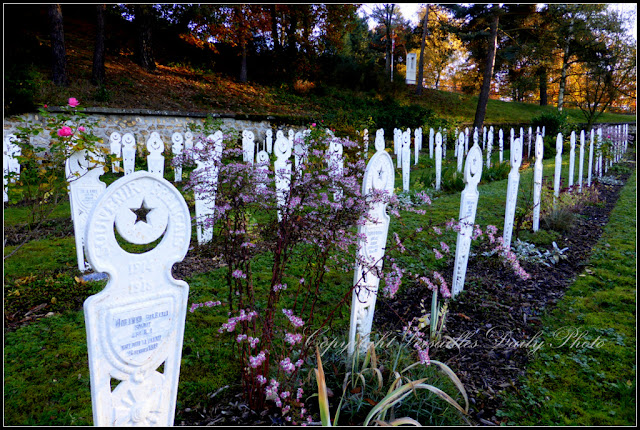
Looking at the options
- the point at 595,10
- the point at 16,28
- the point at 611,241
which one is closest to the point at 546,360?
the point at 611,241

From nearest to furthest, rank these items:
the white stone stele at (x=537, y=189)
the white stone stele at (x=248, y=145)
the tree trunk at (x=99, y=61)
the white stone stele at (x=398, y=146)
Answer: the white stone stele at (x=537, y=189) → the white stone stele at (x=248, y=145) → the white stone stele at (x=398, y=146) → the tree trunk at (x=99, y=61)

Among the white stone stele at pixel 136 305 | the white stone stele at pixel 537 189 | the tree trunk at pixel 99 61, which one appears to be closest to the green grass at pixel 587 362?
the white stone stele at pixel 537 189

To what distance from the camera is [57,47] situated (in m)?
11.6

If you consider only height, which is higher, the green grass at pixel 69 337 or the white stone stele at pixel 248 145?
the white stone stele at pixel 248 145

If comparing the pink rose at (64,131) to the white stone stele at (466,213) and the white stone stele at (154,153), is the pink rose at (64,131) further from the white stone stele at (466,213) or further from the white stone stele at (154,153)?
the white stone stele at (466,213)

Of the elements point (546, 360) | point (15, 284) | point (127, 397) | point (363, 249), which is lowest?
point (546, 360)

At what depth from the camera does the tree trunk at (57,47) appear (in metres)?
11.3

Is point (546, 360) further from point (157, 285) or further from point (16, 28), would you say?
point (16, 28)

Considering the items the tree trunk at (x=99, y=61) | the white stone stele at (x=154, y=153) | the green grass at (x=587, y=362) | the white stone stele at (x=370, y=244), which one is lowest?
the green grass at (x=587, y=362)

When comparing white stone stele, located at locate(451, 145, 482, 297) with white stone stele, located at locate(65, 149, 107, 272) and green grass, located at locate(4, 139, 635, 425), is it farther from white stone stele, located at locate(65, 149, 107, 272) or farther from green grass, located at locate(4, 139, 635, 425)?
white stone stele, located at locate(65, 149, 107, 272)

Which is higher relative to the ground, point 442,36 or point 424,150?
point 442,36

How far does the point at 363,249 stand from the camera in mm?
2764

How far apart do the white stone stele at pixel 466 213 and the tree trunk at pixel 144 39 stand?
15455mm

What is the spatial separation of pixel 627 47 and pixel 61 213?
23392mm
